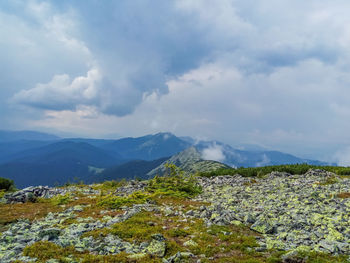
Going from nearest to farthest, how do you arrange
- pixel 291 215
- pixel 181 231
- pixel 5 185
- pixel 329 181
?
pixel 181 231 → pixel 291 215 → pixel 329 181 → pixel 5 185

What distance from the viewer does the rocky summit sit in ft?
31.3

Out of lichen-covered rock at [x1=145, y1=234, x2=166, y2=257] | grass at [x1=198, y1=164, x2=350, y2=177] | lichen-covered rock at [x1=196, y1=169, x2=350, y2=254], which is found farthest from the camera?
A: grass at [x1=198, y1=164, x2=350, y2=177]

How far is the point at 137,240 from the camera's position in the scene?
11.1 meters

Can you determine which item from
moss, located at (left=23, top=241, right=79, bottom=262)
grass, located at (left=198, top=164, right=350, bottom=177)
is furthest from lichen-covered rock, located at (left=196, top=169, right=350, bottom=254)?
grass, located at (left=198, top=164, right=350, bottom=177)

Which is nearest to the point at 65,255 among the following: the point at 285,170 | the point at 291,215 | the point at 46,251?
the point at 46,251

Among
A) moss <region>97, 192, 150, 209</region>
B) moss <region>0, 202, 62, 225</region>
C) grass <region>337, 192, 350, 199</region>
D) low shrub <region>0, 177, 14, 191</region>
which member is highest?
Result: grass <region>337, 192, 350, 199</region>

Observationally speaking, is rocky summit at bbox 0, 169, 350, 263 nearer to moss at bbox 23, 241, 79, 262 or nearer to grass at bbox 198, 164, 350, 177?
moss at bbox 23, 241, 79, 262

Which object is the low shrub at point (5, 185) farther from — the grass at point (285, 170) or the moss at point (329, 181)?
the moss at point (329, 181)

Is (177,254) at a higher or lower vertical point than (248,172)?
lower

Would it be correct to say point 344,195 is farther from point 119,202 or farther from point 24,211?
point 24,211

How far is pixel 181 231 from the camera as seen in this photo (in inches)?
491

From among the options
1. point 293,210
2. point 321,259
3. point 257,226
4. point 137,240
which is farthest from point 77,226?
point 293,210

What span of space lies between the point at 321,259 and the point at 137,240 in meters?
8.26

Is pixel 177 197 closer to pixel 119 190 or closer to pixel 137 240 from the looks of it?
pixel 119 190
